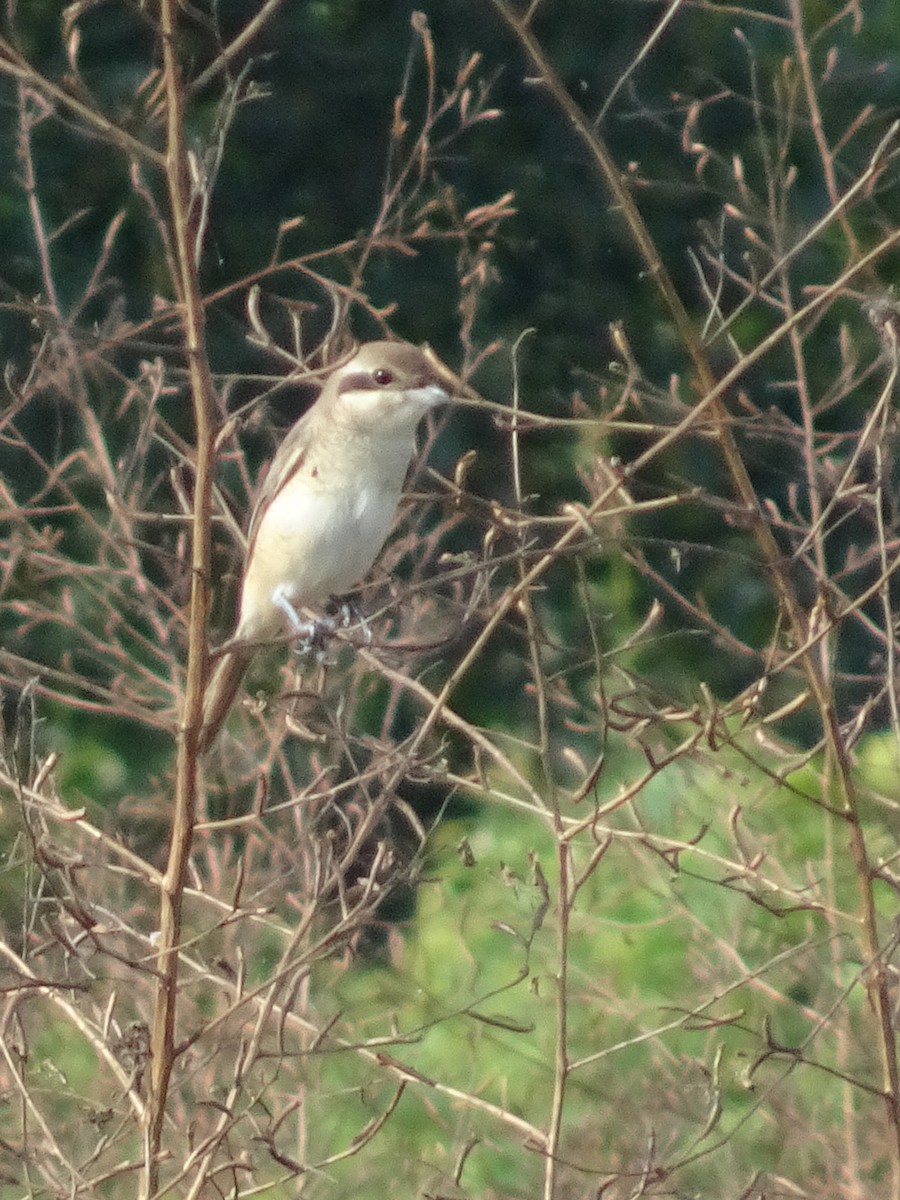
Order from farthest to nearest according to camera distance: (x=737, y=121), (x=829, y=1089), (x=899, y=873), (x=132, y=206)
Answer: (x=737, y=121) → (x=132, y=206) → (x=829, y=1089) → (x=899, y=873)

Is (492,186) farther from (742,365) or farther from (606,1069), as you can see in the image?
(742,365)

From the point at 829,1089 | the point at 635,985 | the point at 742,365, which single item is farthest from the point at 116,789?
the point at 742,365

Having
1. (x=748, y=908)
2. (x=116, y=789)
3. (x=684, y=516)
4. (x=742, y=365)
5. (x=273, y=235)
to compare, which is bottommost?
(x=116, y=789)

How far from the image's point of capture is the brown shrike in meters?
3.32

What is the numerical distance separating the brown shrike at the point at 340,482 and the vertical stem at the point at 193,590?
3.92 feet

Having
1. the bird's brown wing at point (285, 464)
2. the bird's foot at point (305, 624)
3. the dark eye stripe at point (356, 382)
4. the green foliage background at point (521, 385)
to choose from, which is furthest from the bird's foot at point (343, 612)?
the green foliage background at point (521, 385)

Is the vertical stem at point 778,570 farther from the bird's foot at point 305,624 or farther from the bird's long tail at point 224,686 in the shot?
the bird's foot at point 305,624

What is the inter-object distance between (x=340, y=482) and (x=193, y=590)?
1381 mm

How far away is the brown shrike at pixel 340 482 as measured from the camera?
10.9 ft

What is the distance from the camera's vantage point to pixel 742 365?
6.52ft

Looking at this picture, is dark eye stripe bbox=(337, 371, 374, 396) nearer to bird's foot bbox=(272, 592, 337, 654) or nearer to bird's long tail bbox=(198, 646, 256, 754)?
bird's foot bbox=(272, 592, 337, 654)

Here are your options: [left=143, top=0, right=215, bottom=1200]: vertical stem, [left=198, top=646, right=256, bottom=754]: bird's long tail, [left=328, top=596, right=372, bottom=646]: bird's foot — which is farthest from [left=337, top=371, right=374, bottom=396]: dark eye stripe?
[left=143, top=0, right=215, bottom=1200]: vertical stem

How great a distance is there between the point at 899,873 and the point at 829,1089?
71 cm

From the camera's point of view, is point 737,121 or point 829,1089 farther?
point 737,121
